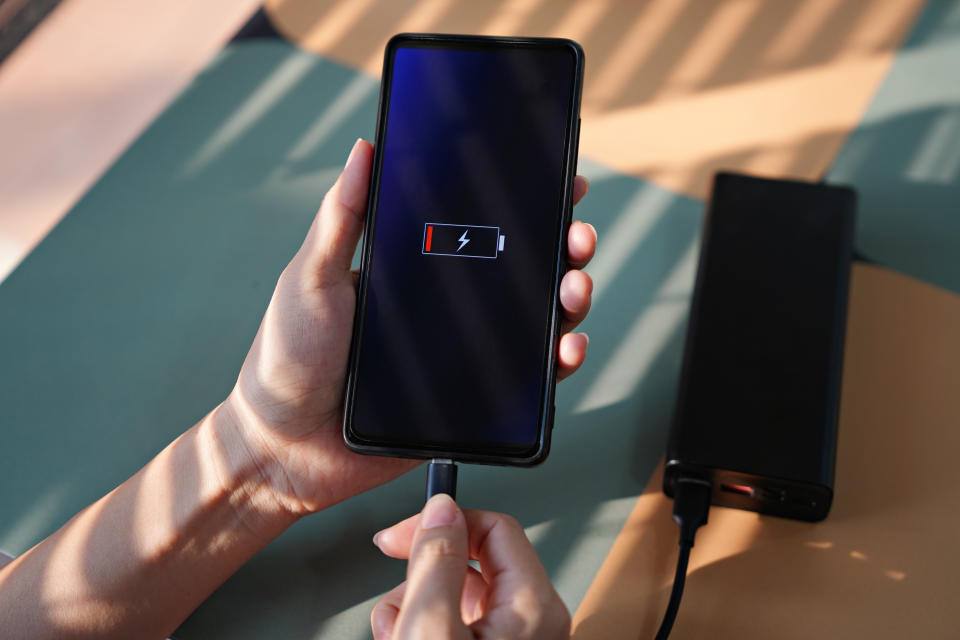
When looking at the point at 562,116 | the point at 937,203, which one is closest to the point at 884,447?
the point at 937,203

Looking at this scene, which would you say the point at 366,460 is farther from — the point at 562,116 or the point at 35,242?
the point at 35,242

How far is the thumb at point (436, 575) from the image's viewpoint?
0.41 m

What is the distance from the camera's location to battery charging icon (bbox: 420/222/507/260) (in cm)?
56

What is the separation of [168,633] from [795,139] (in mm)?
750

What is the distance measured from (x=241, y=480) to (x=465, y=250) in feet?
0.85

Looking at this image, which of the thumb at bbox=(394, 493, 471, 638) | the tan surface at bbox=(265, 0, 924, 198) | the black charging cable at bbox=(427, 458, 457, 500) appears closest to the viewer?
the thumb at bbox=(394, 493, 471, 638)

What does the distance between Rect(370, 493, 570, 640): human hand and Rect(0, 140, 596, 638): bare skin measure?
0.13m

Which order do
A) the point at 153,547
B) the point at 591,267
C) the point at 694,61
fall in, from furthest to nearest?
the point at 694,61 → the point at 591,267 → the point at 153,547

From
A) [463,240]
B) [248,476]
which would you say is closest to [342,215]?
[463,240]

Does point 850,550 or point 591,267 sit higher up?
point 591,267

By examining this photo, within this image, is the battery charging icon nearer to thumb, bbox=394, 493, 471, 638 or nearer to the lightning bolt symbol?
the lightning bolt symbol

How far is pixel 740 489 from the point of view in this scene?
1.89 feet

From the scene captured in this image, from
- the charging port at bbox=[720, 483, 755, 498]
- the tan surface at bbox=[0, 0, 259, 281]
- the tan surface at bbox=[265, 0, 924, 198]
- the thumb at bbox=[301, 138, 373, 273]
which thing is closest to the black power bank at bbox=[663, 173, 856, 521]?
the charging port at bbox=[720, 483, 755, 498]

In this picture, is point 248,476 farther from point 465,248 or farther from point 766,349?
point 766,349
